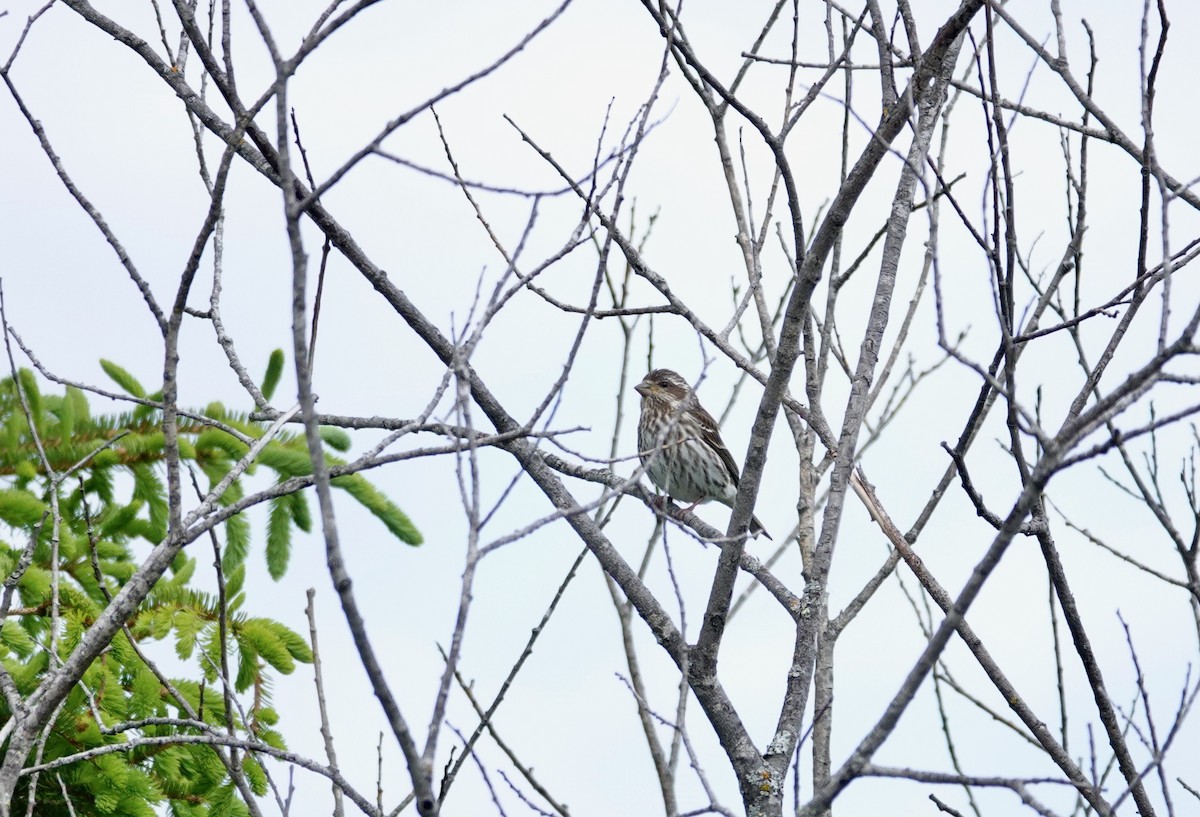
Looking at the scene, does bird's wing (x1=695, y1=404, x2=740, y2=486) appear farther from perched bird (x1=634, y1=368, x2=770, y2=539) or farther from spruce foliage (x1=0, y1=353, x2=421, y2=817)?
spruce foliage (x1=0, y1=353, x2=421, y2=817)

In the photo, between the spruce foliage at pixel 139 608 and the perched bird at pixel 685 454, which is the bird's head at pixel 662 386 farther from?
the spruce foliage at pixel 139 608

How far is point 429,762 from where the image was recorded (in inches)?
92.7

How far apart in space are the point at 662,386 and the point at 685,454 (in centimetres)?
71

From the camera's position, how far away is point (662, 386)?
902 centimetres

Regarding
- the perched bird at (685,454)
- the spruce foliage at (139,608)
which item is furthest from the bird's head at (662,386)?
the spruce foliage at (139,608)

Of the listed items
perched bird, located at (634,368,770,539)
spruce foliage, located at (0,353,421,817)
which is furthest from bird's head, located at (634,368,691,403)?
spruce foliage, located at (0,353,421,817)

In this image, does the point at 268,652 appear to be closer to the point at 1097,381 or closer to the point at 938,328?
the point at 1097,381

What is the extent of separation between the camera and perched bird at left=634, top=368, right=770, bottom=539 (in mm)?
8445

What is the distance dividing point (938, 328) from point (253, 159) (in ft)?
8.14

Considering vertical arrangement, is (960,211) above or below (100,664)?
above

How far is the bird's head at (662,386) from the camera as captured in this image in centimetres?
885

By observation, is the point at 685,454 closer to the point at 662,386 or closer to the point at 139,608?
the point at 662,386

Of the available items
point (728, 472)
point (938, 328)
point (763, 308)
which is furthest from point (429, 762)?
point (728, 472)

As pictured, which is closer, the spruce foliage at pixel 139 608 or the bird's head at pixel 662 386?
the spruce foliage at pixel 139 608
